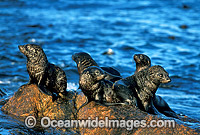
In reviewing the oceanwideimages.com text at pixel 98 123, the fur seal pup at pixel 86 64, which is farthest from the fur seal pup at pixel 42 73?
the fur seal pup at pixel 86 64

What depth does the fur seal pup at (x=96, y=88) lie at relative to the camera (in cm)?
571

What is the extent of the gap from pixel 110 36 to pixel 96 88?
1015cm

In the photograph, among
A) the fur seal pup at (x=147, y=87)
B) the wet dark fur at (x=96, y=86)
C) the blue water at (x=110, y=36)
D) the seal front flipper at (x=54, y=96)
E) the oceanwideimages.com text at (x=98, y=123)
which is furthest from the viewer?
the blue water at (x=110, y=36)

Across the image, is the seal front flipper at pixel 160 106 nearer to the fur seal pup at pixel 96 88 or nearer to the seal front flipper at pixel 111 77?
the seal front flipper at pixel 111 77

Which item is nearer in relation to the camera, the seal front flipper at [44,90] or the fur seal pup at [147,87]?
the fur seal pup at [147,87]

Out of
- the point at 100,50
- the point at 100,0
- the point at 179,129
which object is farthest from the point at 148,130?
the point at 100,0

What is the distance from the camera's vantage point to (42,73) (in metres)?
6.37

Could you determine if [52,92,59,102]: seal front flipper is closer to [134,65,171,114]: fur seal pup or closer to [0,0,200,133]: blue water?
[0,0,200,133]: blue water

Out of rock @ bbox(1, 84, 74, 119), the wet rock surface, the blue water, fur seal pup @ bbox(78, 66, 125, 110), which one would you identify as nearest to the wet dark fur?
fur seal pup @ bbox(78, 66, 125, 110)

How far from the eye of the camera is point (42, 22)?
18.2 m

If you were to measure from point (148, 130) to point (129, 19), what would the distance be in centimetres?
1410

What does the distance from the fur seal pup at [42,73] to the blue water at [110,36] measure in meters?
0.89

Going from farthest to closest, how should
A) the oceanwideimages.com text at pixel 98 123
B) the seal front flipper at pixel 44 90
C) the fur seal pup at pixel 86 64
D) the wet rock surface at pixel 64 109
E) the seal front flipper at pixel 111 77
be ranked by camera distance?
the fur seal pup at pixel 86 64 < the seal front flipper at pixel 111 77 < the seal front flipper at pixel 44 90 < the wet rock surface at pixel 64 109 < the oceanwideimages.com text at pixel 98 123

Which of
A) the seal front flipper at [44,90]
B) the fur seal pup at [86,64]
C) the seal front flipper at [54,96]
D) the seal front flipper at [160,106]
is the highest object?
the fur seal pup at [86,64]
